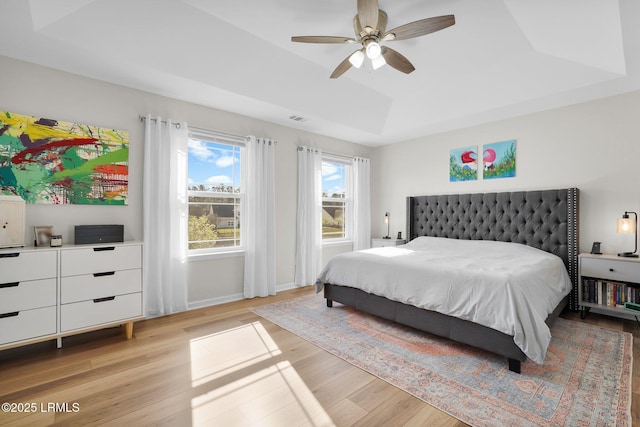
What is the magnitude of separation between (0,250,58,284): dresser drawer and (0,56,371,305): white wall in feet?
1.76

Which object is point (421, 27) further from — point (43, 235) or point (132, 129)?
point (43, 235)

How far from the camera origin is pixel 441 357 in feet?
8.03

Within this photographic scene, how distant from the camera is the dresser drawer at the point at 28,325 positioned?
2.26 metres

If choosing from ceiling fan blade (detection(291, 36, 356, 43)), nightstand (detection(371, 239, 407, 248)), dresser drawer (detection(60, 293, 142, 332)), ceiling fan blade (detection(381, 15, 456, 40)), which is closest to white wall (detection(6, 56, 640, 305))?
dresser drawer (detection(60, 293, 142, 332))

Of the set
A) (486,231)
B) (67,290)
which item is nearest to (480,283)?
(486,231)

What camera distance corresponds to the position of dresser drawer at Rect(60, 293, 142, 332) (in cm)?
252

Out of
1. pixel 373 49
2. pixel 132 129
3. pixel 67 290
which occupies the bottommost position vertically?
pixel 67 290

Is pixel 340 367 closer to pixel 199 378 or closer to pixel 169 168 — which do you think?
pixel 199 378

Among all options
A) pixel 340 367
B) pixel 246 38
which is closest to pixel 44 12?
pixel 246 38

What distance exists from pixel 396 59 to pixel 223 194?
107 inches

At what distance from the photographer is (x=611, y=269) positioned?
3168 millimetres

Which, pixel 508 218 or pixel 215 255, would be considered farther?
pixel 508 218

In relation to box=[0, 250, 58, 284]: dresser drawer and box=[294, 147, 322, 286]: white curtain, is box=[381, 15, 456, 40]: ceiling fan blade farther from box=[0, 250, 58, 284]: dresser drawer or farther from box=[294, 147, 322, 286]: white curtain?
box=[0, 250, 58, 284]: dresser drawer

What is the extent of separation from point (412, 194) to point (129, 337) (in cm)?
469
